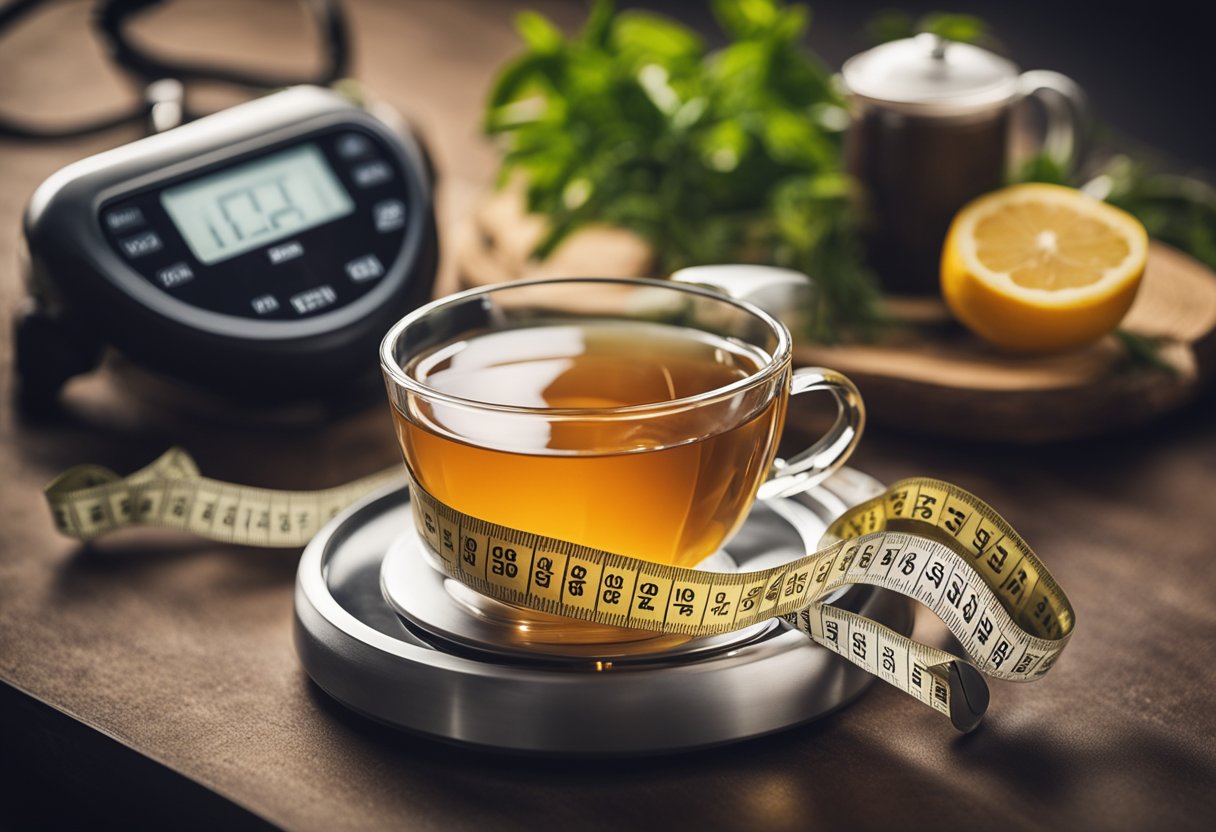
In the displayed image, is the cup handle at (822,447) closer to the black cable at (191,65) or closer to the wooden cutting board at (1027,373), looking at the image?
the wooden cutting board at (1027,373)

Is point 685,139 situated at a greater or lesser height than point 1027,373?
greater

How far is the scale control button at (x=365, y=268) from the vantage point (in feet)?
4.70

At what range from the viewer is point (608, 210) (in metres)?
1.84

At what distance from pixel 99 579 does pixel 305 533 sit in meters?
0.18

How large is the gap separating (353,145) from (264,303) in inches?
9.3

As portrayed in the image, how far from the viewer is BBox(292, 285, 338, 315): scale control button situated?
1.39 metres

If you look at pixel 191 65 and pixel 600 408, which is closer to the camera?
pixel 600 408

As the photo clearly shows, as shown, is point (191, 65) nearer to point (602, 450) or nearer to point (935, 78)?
point (935, 78)

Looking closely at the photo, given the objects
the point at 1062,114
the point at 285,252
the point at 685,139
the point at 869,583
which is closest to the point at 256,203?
the point at 285,252

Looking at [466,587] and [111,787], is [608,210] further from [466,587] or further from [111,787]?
[111,787]

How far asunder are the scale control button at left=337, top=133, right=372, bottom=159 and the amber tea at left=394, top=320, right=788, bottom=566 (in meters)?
0.50

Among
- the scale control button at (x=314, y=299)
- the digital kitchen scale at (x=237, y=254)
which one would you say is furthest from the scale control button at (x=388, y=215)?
the scale control button at (x=314, y=299)

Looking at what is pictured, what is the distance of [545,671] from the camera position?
0.89m

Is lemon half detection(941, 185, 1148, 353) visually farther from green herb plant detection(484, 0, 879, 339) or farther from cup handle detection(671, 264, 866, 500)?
cup handle detection(671, 264, 866, 500)
